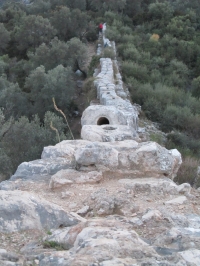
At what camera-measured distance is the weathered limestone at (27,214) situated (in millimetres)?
3744

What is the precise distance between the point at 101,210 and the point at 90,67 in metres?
15.5

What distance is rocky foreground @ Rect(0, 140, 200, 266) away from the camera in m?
2.93

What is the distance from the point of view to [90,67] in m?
19.2

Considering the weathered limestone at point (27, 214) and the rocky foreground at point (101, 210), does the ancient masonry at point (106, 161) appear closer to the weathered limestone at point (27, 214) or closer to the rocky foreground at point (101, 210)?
the rocky foreground at point (101, 210)

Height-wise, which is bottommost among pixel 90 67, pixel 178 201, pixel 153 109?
pixel 90 67

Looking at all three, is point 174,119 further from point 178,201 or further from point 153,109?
point 178,201

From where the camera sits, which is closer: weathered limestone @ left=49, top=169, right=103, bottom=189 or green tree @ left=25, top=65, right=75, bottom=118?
weathered limestone @ left=49, top=169, right=103, bottom=189

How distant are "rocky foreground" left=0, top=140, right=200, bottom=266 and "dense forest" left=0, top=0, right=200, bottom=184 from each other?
4386 mm

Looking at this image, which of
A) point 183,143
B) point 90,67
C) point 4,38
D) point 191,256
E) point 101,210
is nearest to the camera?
point 191,256

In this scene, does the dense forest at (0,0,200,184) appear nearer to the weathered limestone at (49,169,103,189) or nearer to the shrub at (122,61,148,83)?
the shrub at (122,61,148,83)

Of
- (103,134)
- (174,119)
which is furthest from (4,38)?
(103,134)

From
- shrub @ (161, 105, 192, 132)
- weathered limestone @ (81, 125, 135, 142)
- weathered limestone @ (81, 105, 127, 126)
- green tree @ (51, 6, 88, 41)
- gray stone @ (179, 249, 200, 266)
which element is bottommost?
shrub @ (161, 105, 192, 132)

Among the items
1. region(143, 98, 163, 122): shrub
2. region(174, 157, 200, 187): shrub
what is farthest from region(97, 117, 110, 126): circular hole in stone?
region(143, 98, 163, 122): shrub

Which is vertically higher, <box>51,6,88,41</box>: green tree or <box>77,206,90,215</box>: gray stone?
<box>77,206,90,215</box>: gray stone
